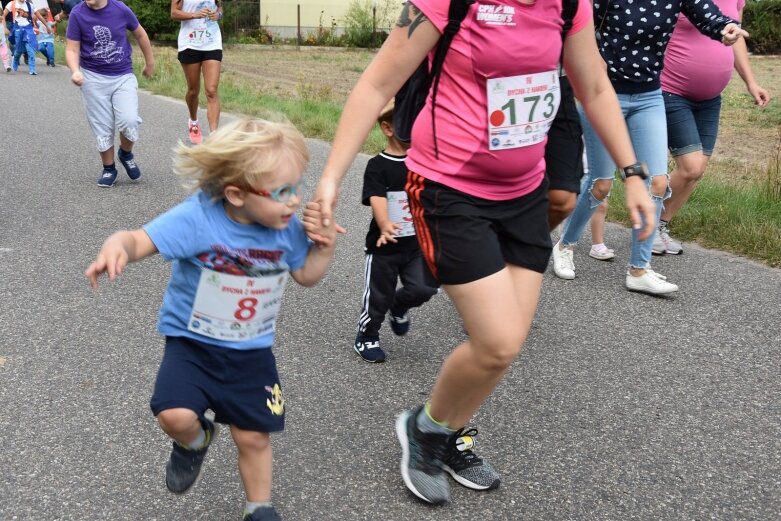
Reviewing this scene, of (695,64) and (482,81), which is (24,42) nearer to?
(695,64)

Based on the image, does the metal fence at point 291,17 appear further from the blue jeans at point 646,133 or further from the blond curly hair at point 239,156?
the blond curly hair at point 239,156

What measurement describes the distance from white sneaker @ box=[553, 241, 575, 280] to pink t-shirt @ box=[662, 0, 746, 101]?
3.82 ft

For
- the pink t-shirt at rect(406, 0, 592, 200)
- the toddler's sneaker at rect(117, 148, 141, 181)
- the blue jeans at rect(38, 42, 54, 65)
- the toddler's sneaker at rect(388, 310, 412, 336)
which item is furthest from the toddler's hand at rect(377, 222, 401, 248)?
the blue jeans at rect(38, 42, 54, 65)

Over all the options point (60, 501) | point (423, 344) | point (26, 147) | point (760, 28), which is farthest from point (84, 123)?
point (760, 28)

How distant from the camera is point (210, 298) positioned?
236 centimetres

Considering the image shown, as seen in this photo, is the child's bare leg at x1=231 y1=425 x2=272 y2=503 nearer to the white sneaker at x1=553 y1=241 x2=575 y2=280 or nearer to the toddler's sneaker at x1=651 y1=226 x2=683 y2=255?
the white sneaker at x1=553 y1=241 x2=575 y2=280

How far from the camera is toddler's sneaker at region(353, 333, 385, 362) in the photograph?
12.7 feet

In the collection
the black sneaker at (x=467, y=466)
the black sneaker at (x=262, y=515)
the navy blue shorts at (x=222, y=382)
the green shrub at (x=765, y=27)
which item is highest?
the navy blue shorts at (x=222, y=382)

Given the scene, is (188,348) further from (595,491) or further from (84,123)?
(84,123)

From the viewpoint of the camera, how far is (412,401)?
11.5ft

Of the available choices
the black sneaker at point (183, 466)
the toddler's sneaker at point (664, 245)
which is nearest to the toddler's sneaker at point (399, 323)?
the black sneaker at point (183, 466)

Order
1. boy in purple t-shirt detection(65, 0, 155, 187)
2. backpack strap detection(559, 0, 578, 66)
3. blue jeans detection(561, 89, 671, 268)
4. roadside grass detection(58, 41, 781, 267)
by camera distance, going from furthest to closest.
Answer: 1. boy in purple t-shirt detection(65, 0, 155, 187)
2. roadside grass detection(58, 41, 781, 267)
3. blue jeans detection(561, 89, 671, 268)
4. backpack strap detection(559, 0, 578, 66)

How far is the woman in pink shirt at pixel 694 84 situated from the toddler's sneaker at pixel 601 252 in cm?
67

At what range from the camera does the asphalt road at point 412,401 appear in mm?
2754
